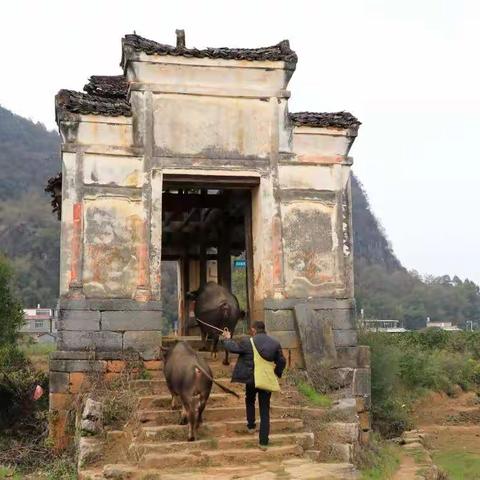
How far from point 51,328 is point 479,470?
144ft

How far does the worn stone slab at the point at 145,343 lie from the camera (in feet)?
37.3

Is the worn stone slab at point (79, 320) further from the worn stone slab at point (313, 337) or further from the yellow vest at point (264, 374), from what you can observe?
the yellow vest at point (264, 374)

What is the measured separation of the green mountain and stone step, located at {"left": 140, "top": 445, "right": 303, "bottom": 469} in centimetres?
4487

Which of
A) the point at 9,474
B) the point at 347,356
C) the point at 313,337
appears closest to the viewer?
the point at 9,474

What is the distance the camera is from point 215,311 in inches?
474

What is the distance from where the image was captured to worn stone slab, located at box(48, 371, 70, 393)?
36.1 ft

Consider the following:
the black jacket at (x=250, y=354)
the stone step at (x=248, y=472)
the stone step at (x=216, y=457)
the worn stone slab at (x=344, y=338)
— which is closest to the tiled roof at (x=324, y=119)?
the worn stone slab at (x=344, y=338)

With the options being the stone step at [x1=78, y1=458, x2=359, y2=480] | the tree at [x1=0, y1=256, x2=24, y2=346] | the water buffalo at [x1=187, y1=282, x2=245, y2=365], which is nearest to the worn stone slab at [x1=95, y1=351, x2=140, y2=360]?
the water buffalo at [x1=187, y1=282, x2=245, y2=365]

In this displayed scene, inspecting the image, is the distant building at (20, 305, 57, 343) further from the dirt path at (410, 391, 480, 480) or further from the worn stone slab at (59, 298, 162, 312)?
the worn stone slab at (59, 298, 162, 312)

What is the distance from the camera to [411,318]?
8981 centimetres

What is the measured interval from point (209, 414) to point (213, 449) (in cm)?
91

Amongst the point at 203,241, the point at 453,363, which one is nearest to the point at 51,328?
the point at 453,363

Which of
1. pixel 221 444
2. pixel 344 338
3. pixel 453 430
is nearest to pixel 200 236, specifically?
pixel 344 338

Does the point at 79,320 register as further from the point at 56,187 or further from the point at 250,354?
the point at 250,354
